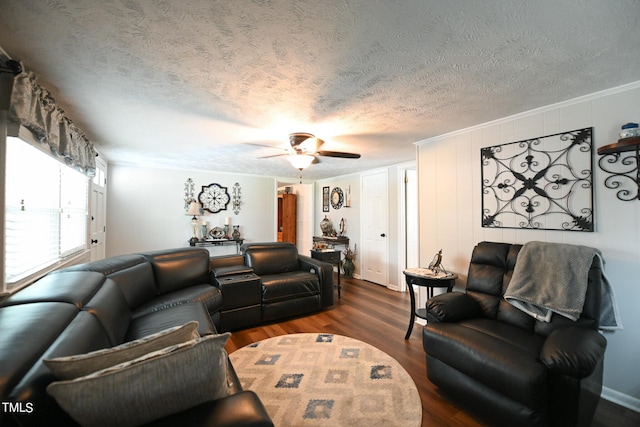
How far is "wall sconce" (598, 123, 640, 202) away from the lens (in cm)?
172

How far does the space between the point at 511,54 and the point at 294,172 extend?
4.29m

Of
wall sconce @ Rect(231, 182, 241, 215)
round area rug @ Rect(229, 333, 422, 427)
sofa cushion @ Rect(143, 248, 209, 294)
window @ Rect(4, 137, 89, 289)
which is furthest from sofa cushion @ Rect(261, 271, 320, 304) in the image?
wall sconce @ Rect(231, 182, 241, 215)

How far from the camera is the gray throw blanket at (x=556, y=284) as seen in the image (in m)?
1.76

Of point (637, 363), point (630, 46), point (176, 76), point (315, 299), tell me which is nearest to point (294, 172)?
point (315, 299)

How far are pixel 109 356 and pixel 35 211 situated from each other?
1899 millimetres

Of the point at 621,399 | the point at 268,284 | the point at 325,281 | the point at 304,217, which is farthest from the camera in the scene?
the point at 304,217

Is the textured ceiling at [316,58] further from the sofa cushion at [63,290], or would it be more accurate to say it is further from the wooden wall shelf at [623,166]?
the sofa cushion at [63,290]

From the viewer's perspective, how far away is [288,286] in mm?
3252

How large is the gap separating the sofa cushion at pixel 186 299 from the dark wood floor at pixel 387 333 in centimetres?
47

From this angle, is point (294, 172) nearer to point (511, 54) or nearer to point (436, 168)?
point (436, 168)

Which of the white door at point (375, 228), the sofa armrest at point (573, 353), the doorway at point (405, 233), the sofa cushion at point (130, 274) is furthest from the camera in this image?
the white door at point (375, 228)

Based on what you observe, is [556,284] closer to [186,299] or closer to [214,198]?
[186,299]

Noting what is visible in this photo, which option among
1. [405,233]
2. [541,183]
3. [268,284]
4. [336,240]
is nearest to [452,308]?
[541,183]

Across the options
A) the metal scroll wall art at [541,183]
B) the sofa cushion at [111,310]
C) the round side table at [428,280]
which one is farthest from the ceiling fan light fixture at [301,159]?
the sofa cushion at [111,310]
